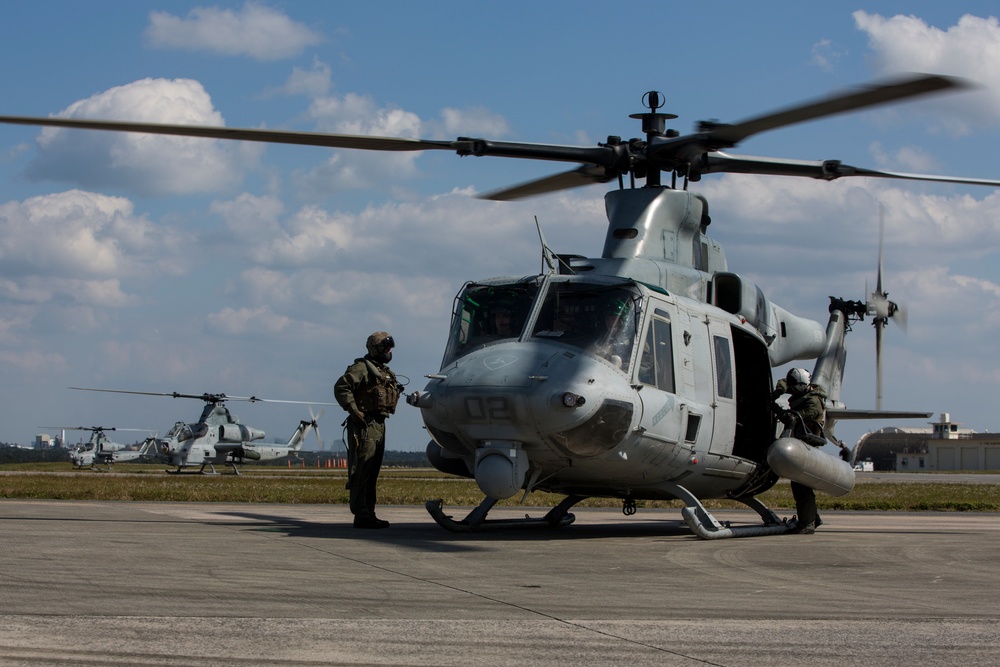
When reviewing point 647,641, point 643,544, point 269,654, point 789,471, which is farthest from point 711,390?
point 269,654

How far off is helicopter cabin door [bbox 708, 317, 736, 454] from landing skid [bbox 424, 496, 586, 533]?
178cm

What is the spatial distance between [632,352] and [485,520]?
2.74 m

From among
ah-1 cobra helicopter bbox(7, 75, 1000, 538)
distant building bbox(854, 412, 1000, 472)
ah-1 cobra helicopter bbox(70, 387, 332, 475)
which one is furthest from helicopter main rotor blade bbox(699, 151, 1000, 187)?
distant building bbox(854, 412, 1000, 472)

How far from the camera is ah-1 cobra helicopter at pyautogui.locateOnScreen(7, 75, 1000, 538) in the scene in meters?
10.8

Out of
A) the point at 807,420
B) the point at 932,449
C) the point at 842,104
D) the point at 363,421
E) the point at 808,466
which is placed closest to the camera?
the point at 842,104

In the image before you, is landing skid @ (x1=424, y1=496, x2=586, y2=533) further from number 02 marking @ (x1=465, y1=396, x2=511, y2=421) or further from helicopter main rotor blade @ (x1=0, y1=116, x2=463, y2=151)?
Answer: helicopter main rotor blade @ (x1=0, y1=116, x2=463, y2=151)

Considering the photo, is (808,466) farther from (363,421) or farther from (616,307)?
(363,421)

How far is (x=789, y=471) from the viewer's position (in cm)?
1287

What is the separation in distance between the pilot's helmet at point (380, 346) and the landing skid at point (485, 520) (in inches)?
75.3

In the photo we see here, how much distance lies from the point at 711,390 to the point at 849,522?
4951 mm

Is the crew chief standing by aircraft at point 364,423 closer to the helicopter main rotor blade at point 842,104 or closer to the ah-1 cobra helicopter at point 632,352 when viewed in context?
the ah-1 cobra helicopter at point 632,352

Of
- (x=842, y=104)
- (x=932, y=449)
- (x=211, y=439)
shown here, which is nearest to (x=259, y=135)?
(x=842, y=104)

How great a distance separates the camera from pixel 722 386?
43.3 feet

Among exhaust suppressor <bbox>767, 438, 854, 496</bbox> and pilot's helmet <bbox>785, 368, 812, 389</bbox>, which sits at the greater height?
pilot's helmet <bbox>785, 368, 812, 389</bbox>
